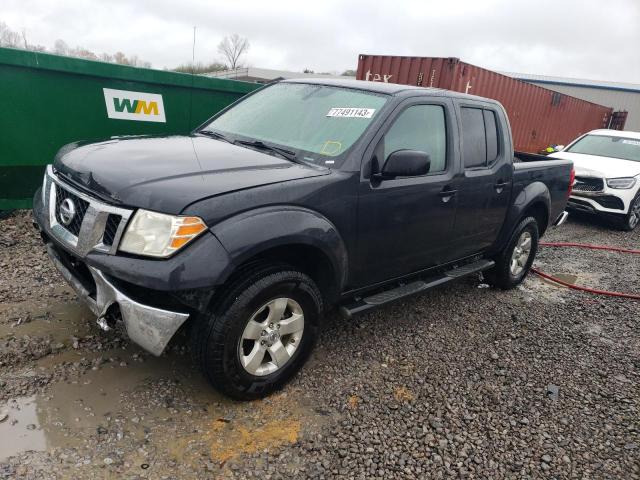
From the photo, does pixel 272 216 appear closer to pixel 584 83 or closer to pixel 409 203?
pixel 409 203

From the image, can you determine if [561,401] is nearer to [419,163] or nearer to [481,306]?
[481,306]

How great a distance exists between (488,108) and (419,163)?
5.55ft

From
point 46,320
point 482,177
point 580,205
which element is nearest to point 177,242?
point 46,320

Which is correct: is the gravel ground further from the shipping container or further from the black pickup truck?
the shipping container

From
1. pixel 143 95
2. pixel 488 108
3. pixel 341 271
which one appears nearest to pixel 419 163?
pixel 341 271

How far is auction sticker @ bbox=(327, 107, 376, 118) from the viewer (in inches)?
124

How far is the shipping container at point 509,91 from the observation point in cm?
988

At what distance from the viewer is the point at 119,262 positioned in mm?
2262

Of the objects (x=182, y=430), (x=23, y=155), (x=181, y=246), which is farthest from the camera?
(x=23, y=155)

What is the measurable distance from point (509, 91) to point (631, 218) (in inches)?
197

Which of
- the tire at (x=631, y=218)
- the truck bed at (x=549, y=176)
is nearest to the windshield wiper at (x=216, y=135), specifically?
the truck bed at (x=549, y=176)

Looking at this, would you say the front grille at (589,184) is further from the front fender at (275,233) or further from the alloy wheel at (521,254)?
the front fender at (275,233)

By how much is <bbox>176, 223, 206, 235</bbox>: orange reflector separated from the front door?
3.49ft

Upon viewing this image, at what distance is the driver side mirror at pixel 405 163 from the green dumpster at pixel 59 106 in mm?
3807
